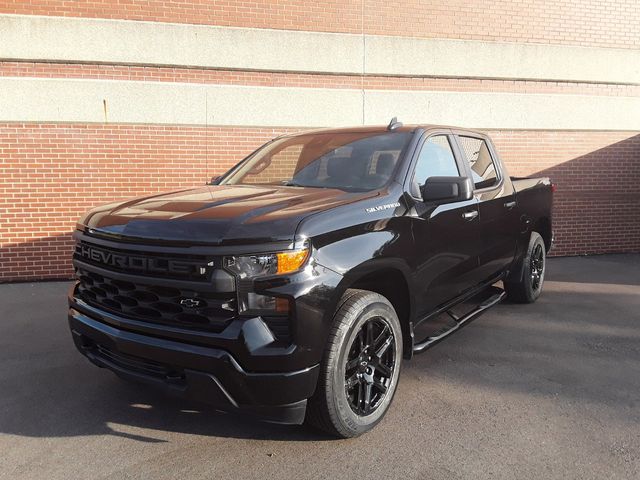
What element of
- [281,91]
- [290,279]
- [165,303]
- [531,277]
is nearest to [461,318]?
[531,277]

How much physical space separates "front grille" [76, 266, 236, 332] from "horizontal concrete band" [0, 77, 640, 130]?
187 inches

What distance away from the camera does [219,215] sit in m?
2.62

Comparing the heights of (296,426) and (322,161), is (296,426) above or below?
below

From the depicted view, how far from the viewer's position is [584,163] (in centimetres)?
891

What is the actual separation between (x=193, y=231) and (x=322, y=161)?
4.88 feet

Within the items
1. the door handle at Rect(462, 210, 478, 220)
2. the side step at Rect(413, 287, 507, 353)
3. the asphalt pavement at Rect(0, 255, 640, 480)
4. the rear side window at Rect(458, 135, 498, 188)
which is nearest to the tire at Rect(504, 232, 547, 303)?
the side step at Rect(413, 287, 507, 353)

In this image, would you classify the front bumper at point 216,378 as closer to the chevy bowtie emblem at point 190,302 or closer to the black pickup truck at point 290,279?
the black pickup truck at point 290,279

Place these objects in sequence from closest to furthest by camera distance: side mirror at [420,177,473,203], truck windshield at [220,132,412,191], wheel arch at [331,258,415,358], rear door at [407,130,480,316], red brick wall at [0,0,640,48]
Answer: wheel arch at [331,258,415,358]
side mirror at [420,177,473,203]
rear door at [407,130,480,316]
truck windshield at [220,132,412,191]
red brick wall at [0,0,640,48]

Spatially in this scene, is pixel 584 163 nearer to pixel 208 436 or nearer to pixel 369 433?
pixel 369 433

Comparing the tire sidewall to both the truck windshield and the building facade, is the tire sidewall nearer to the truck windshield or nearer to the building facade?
the truck windshield

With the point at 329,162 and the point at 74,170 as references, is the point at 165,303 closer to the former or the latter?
the point at 329,162

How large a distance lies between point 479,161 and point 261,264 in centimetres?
288

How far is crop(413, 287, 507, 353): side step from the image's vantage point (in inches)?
135

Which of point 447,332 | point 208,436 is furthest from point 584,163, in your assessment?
point 208,436
